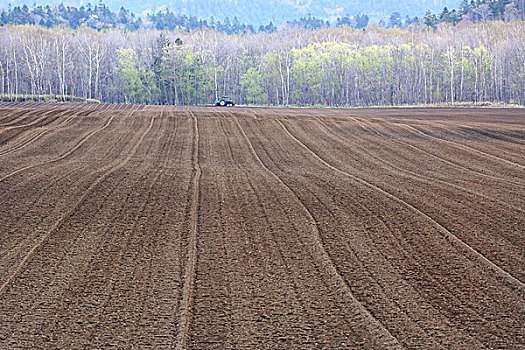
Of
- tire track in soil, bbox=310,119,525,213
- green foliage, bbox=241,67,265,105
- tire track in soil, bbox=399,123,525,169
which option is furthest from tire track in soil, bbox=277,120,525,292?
green foliage, bbox=241,67,265,105

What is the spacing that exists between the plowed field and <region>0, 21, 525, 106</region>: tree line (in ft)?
210

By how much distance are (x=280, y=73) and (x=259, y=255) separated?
73.3 m

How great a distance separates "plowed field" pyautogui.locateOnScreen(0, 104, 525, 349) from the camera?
4.61m

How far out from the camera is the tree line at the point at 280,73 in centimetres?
7438

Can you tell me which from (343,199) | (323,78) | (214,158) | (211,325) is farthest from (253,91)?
(211,325)

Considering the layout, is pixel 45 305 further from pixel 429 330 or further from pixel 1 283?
pixel 429 330

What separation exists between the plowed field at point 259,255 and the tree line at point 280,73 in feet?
210

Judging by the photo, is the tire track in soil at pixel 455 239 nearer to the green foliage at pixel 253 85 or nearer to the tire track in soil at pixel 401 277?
the tire track in soil at pixel 401 277

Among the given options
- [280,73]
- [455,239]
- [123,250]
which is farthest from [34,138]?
[280,73]

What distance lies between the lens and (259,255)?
6586 mm

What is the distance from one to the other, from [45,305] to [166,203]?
430 centimetres

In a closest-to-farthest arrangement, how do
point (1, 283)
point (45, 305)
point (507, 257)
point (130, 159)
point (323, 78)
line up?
point (45, 305) < point (1, 283) < point (507, 257) < point (130, 159) < point (323, 78)

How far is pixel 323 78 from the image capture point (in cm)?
7744

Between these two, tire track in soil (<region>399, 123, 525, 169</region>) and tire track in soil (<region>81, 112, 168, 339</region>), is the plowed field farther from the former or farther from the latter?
tire track in soil (<region>399, 123, 525, 169</region>)
